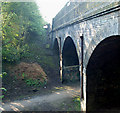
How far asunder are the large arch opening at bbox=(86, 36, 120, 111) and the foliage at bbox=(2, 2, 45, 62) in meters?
5.86

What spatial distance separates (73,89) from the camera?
33.9 feet

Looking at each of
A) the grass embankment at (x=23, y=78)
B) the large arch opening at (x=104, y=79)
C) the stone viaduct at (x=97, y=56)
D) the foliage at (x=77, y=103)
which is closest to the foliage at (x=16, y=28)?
the grass embankment at (x=23, y=78)

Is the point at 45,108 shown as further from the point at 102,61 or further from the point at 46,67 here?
the point at 46,67

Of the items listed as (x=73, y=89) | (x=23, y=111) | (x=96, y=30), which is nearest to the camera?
(x=96, y=30)

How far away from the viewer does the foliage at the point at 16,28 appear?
10.6m

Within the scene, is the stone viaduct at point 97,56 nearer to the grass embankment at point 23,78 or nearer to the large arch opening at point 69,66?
the large arch opening at point 69,66

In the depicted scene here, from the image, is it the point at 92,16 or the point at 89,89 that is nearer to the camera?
the point at 92,16

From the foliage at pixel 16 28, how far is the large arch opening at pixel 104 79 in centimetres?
→ 586

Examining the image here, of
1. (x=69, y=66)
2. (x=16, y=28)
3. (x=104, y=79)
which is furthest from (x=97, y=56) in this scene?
(x=16, y=28)

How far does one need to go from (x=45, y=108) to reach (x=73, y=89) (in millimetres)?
3709

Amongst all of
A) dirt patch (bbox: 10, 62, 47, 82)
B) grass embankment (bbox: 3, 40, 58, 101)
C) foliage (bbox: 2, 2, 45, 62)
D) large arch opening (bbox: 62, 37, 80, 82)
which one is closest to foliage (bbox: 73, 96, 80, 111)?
grass embankment (bbox: 3, 40, 58, 101)

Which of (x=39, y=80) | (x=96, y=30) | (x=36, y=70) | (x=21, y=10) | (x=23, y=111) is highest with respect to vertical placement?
(x=21, y=10)

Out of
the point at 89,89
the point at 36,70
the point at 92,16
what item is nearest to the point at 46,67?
the point at 36,70

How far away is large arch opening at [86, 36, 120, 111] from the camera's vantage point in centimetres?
603
